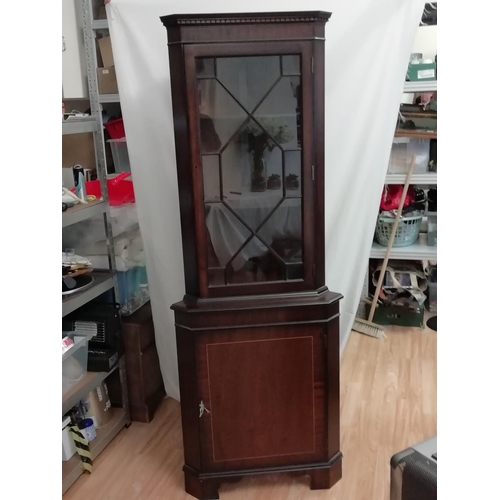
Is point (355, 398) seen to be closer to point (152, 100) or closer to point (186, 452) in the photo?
point (186, 452)

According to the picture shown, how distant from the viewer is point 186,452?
6.30 ft

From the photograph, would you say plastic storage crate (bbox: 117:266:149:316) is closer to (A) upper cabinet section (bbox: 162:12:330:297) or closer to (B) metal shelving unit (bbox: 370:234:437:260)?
(A) upper cabinet section (bbox: 162:12:330:297)

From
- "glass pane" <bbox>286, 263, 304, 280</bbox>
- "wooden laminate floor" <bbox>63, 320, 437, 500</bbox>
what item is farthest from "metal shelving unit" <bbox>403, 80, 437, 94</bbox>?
"glass pane" <bbox>286, 263, 304, 280</bbox>

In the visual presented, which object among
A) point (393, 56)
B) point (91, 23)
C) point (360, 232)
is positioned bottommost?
point (360, 232)

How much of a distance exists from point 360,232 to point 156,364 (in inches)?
43.1

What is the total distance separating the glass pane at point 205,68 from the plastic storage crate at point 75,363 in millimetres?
1059

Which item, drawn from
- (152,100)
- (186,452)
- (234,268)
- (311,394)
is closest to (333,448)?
(311,394)

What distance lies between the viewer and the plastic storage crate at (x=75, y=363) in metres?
2.03

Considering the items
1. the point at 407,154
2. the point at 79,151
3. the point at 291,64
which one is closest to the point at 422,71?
the point at 407,154

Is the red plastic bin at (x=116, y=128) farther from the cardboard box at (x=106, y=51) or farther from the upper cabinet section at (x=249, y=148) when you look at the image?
the upper cabinet section at (x=249, y=148)

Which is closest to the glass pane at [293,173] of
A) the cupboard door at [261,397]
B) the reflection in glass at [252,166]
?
the reflection in glass at [252,166]

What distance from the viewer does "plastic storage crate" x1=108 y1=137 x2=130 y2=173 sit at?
2447 millimetres

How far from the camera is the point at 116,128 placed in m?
2.43
